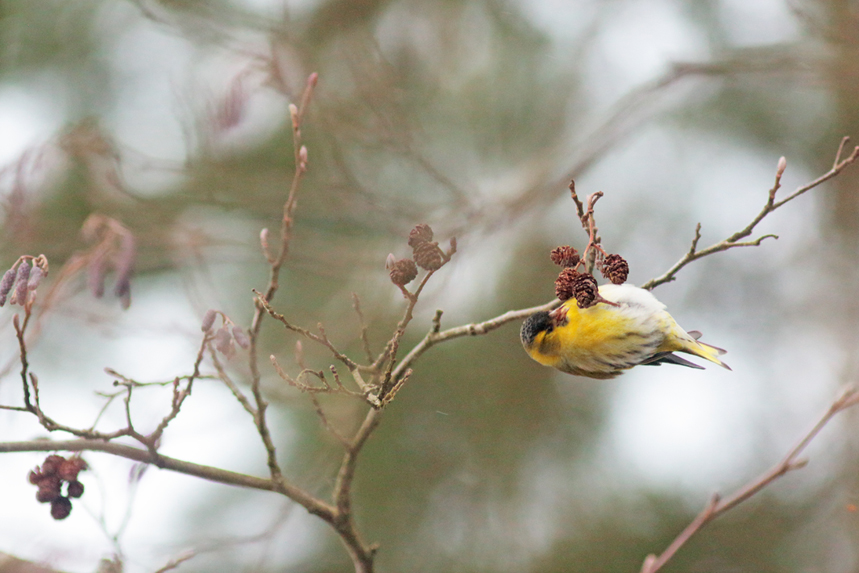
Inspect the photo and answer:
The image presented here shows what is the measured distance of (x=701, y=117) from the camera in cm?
589

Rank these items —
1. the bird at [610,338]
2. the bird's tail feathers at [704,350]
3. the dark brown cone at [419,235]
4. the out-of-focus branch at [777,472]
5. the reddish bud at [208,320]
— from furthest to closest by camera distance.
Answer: the bird's tail feathers at [704,350]
the bird at [610,338]
the out-of-focus branch at [777,472]
the reddish bud at [208,320]
the dark brown cone at [419,235]

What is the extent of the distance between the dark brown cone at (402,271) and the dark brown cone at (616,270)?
13.8 inches

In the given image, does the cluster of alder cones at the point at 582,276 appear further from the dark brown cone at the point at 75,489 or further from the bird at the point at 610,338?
the dark brown cone at the point at 75,489

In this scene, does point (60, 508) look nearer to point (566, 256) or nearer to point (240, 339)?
point (240, 339)

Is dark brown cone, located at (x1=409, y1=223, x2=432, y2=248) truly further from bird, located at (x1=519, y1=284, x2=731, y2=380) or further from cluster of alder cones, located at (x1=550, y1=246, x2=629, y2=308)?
bird, located at (x1=519, y1=284, x2=731, y2=380)

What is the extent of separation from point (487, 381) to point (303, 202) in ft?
6.74

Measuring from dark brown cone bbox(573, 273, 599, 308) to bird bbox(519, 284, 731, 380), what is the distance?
16.3 inches

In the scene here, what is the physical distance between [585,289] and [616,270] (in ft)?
0.20

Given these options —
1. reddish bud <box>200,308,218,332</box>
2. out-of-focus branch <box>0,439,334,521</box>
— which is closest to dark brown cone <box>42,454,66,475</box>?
out-of-focus branch <box>0,439,334,521</box>

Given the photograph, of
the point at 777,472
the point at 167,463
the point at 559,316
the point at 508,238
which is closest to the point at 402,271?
the point at 167,463

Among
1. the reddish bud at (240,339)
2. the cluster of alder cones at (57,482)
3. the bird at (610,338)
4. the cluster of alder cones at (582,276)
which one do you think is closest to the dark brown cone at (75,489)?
the cluster of alder cones at (57,482)

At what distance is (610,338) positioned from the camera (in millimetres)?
1721

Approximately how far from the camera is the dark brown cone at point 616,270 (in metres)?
1.17

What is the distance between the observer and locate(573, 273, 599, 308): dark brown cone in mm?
1199
